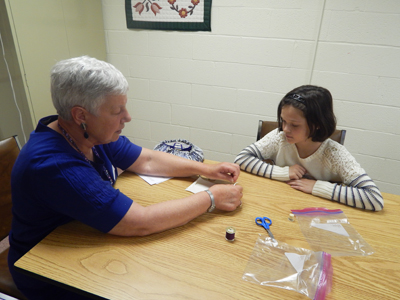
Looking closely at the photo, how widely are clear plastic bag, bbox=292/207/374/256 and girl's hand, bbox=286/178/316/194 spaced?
0.13 m

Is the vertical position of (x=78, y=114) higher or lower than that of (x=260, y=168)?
higher

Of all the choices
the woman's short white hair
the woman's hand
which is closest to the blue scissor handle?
the woman's hand

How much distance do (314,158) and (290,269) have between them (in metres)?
0.73

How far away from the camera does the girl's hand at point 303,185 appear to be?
121 centimetres

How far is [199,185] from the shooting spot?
1244 mm

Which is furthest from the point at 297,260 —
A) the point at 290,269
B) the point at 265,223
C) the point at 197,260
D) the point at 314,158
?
the point at 314,158

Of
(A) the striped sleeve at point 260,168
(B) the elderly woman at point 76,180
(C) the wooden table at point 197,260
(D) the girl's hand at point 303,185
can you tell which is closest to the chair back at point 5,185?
(B) the elderly woman at point 76,180

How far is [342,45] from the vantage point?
1.99 meters

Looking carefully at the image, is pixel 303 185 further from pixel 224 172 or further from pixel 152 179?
pixel 152 179

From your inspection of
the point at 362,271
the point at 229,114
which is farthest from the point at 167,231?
the point at 229,114

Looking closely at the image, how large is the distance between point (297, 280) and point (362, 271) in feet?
0.74

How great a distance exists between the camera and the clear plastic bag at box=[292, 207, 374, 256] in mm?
891

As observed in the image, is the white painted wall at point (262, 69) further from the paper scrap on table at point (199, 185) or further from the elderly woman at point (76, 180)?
the elderly woman at point (76, 180)

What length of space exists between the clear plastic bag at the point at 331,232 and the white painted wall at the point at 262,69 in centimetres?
140
